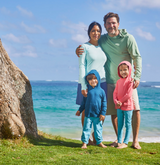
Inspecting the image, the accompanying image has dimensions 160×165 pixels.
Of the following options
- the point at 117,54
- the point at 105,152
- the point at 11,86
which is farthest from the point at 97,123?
the point at 11,86

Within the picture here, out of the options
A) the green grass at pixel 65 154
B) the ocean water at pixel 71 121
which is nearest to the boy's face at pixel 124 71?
the green grass at pixel 65 154

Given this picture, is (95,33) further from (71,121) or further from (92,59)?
(71,121)

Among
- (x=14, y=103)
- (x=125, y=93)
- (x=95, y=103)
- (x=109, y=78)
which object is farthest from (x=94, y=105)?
(x=14, y=103)

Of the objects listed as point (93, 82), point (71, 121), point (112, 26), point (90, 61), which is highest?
→ point (112, 26)

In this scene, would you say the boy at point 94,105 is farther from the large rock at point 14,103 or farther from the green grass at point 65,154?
the large rock at point 14,103

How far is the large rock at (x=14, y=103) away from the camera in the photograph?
4254 mm

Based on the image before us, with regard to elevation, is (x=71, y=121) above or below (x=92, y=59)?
below

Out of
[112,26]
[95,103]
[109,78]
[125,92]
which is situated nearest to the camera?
[95,103]

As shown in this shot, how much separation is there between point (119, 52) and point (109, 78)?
2.08 ft

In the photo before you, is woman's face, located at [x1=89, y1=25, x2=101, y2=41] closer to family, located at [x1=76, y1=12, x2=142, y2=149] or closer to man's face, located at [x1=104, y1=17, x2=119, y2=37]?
family, located at [x1=76, y1=12, x2=142, y2=149]

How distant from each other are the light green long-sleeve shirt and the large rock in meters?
1.99

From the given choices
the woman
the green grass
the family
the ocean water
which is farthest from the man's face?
the ocean water

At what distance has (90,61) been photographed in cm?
446

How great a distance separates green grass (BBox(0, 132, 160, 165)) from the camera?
3568 millimetres
